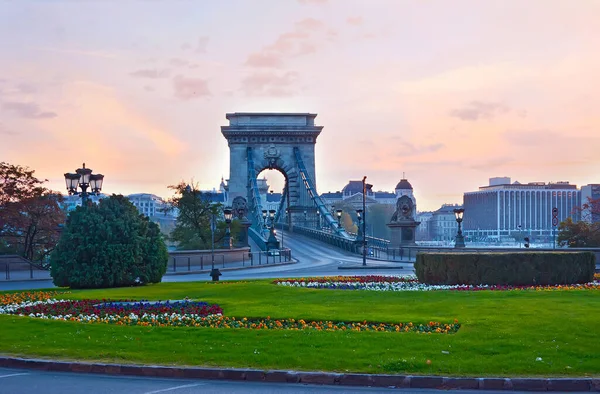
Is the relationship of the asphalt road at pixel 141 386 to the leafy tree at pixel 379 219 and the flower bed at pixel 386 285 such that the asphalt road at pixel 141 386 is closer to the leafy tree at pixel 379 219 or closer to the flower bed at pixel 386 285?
the flower bed at pixel 386 285

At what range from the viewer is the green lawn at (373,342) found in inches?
518

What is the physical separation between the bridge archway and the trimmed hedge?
79.2 m

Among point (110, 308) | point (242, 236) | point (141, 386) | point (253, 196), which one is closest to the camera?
point (141, 386)

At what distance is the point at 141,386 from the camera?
495 inches

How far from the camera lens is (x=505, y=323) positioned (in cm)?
1650

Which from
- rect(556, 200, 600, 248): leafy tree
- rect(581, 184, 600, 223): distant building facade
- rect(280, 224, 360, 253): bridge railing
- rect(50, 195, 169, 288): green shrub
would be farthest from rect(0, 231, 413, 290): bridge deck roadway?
rect(581, 184, 600, 223): distant building facade

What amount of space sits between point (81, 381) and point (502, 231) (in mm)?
181232

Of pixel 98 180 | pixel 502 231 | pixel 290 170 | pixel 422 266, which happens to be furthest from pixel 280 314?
pixel 502 231

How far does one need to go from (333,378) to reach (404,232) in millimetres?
51216

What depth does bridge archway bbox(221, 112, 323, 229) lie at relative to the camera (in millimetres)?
109250

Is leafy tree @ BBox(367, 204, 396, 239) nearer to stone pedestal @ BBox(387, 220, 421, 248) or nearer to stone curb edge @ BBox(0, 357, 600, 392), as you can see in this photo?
stone pedestal @ BBox(387, 220, 421, 248)

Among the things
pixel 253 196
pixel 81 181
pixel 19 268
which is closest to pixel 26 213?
pixel 19 268

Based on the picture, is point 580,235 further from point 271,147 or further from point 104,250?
point 271,147

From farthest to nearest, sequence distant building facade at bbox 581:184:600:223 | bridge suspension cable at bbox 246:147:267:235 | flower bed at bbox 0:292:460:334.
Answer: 1. bridge suspension cable at bbox 246:147:267:235
2. distant building facade at bbox 581:184:600:223
3. flower bed at bbox 0:292:460:334
